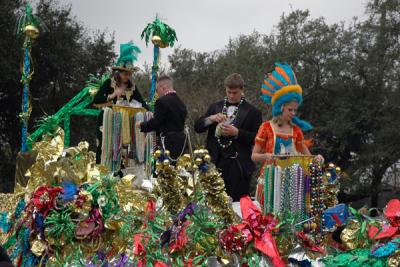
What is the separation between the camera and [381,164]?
24641 millimetres

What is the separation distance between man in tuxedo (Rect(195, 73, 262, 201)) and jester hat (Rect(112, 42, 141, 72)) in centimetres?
153

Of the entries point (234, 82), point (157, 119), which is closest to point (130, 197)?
point (234, 82)

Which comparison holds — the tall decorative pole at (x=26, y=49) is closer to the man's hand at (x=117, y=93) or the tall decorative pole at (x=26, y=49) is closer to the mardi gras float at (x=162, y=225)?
the man's hand at (x=117, y=93)

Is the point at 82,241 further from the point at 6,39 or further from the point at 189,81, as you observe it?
the point at 189,81

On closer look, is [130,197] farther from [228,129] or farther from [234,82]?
[234,82]

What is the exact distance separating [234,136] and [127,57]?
6.57 ft

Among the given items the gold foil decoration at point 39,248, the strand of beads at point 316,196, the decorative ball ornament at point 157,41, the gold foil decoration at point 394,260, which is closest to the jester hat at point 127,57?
the decorative ball ornament at point 157,41

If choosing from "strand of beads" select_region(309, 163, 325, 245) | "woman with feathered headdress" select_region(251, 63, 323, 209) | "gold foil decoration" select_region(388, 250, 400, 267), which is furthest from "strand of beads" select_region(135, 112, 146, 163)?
"gold foil decoration" select_region(388, 250, 400, 267)

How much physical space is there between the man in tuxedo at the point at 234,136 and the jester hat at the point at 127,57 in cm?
153

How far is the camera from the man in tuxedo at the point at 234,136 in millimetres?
5965

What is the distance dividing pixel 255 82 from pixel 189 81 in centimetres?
421

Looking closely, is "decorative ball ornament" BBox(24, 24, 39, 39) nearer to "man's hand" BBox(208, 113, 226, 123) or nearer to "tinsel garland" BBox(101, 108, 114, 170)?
"tinsel garland" BBox(101, 108, 114, 170)

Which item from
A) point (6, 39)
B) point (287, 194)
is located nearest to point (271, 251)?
point (287, 194)

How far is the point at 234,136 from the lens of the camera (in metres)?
5.93
